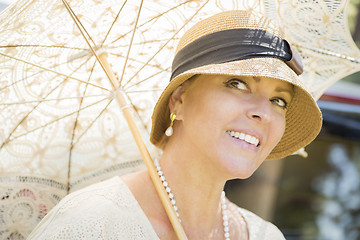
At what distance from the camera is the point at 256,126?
72.9 inches

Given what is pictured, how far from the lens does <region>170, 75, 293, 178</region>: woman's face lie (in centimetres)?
181

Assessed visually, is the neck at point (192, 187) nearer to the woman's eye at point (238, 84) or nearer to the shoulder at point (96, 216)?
the shoulder at point (96, 216)

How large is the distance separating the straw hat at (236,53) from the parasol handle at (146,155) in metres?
0.12

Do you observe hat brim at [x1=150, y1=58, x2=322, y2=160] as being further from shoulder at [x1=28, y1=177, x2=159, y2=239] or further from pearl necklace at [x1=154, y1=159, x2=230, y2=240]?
shoulder at [x1=28, y1=177, x2=159, y2=239]

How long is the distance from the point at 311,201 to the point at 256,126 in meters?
4.67

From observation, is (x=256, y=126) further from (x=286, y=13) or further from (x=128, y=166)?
(x=128, y=166)

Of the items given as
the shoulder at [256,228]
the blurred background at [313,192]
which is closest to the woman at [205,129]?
the shoulder at [256,228]

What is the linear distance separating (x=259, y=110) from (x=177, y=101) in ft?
1.21

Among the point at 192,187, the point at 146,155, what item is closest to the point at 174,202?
the point at 192,187

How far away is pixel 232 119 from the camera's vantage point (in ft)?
5.94

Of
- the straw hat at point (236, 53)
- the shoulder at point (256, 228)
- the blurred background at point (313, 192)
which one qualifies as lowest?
the blurred background at point (313, 192)

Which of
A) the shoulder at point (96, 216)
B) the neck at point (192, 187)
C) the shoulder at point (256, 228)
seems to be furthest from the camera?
the shoulder at point (256, 228)

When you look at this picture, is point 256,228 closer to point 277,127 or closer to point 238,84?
point 277,127

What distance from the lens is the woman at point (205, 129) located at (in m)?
1.81
